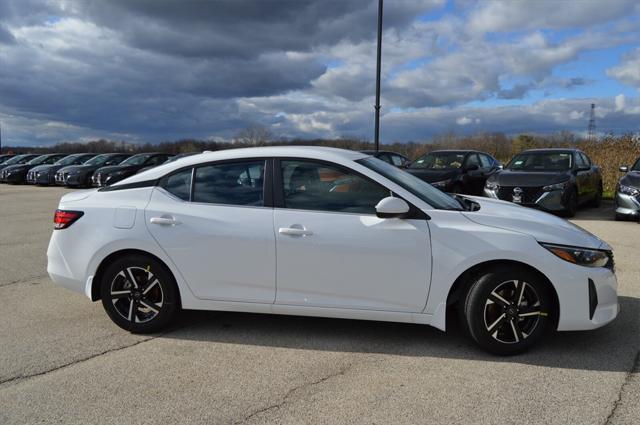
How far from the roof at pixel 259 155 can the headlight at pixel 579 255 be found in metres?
1.70

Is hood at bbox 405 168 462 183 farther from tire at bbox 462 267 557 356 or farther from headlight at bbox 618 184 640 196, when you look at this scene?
tire at bbox 462 267 557 356

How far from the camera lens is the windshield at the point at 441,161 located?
44.8 feet

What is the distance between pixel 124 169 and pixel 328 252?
2095 cm

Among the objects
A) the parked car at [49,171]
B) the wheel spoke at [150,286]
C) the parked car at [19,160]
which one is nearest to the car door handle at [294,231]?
the wheel spoke at [150,286]

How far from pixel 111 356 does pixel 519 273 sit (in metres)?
3.16

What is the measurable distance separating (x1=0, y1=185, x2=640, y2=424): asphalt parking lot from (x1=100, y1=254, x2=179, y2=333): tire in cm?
15

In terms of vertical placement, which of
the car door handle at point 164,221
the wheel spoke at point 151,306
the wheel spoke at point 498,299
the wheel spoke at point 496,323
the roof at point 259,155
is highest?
the roof at point 259,155

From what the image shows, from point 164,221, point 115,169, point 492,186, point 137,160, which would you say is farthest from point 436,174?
point 137,160

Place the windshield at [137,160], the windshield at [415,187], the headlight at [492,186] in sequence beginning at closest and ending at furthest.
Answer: the windshield at [415,187] → the headlight at [492,186] → the windshield at [137,160]

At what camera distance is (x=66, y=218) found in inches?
181

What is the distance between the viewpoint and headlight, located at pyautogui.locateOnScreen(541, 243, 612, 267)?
12.7ft

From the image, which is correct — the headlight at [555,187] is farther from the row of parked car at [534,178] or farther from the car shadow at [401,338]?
the car shadow at [401,338]

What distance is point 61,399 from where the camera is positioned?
3.36 m

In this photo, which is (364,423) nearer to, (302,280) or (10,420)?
(302,280)
